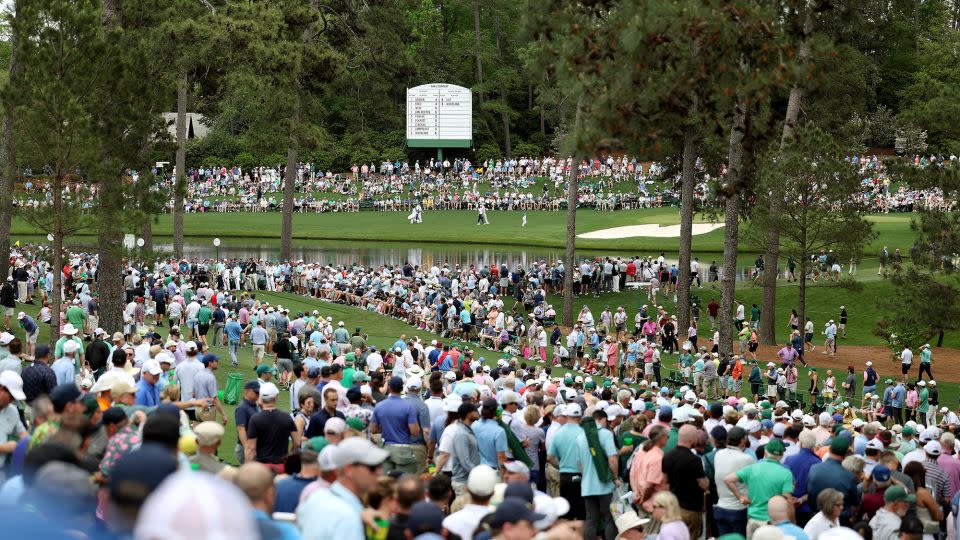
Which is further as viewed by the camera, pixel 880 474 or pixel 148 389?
pixel 148 389

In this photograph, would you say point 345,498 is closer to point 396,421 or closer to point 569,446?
point 569,446

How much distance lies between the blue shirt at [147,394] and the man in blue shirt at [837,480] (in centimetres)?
718

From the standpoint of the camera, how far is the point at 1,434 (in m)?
10.6

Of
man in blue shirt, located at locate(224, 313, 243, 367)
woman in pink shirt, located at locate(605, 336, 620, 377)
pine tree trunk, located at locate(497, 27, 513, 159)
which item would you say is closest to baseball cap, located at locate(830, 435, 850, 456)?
man in blue shirt, located at locate(224, 313, 243, 367)

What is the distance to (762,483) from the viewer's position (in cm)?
1106

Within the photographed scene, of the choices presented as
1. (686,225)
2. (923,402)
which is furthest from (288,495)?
(686,225)

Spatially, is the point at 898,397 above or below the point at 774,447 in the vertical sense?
below

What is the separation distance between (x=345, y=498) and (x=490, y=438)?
475 cm

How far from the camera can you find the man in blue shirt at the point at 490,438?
38.9 ft

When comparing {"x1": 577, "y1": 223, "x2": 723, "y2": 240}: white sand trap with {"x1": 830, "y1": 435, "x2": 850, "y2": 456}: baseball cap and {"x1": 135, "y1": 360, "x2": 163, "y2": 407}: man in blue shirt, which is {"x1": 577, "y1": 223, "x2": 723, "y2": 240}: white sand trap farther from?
{"x1": 830, "y1": 435, "x2": 850, "y2": 456}: baseball cap

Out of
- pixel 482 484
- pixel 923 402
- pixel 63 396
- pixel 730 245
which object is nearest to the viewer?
pixel 482 484

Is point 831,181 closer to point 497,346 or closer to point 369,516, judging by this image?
point 497,346

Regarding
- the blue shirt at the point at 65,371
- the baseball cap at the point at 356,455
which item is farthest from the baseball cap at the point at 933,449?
the blue shirt at the point at 65,371

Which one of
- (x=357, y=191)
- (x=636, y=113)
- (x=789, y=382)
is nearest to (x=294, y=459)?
(x=636, y=113)
